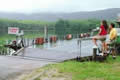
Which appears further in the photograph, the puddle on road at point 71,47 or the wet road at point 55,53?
the puddle on road at point 71,47

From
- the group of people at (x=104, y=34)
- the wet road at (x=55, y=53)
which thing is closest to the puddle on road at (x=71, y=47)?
the wet road at (x=55, y=53)

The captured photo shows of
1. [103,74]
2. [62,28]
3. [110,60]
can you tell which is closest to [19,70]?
[103,74]

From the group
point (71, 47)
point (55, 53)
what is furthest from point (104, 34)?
point (71, 47)

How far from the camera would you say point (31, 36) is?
18.3m

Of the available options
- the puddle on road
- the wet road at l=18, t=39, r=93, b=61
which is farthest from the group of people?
the puddle on road

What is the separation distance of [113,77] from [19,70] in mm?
2974

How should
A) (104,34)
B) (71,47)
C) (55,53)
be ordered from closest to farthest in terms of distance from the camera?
(104,34) < (55,53) < (71,47)

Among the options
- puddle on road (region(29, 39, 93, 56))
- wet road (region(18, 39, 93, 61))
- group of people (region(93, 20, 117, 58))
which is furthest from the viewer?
puddle on road (region(29, 39, 93, 56))

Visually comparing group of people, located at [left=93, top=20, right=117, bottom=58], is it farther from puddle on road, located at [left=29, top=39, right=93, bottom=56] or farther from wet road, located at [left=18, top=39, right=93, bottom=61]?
puddle on road, located at [left=29, top=39, right=93, bottom=56]

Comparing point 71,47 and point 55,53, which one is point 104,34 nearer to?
point 55,53

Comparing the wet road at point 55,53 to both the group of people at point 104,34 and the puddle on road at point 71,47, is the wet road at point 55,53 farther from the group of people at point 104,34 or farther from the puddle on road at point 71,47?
the group of people at point 104,34

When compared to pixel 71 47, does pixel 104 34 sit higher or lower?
higher

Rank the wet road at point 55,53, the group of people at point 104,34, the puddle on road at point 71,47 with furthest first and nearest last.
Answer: the puddle on road at point 71,47 < the wet road at point 55,53 < the group of people at point 104,34

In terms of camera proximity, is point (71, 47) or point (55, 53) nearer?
point (55, 53)
